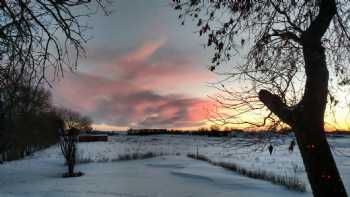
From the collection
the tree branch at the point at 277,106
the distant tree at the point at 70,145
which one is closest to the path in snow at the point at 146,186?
the distant tree at the point at 70,145

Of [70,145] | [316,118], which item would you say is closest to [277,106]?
[316,118]

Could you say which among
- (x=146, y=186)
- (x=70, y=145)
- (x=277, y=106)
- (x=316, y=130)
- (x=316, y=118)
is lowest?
(x=146, y=186)

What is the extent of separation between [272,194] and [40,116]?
44.9m

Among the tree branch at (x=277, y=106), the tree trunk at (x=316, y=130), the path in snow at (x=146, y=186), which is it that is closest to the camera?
the tree trunk at (x=316, y=130)

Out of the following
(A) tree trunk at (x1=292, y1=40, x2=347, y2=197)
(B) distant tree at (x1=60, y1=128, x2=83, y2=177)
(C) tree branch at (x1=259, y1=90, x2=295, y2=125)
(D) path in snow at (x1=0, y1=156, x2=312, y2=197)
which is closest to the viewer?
(A) tree trunk at (x1=292, y1=40, x2=347, y2=197)

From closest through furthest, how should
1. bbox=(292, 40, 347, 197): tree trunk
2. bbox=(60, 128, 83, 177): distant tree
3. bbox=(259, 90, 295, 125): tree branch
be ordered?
bbox=(292, 40, 347, 197): tree trunk
bbox=(259, 90, 295, 125): tree branch
bbox=(60, 128, 83, 177): distant tree

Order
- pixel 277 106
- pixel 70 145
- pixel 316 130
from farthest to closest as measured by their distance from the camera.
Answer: pixel 70 145 < pixel 277 106 < pixel 316 130

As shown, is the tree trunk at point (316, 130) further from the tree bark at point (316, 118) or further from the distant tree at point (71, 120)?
the distant tree at point (71, 120)

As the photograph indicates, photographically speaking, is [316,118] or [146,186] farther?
[146,186]

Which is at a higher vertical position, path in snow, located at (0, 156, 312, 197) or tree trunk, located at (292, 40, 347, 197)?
tree trunk, located at (292, 40, 347, 197)

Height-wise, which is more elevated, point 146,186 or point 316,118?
point 316,118

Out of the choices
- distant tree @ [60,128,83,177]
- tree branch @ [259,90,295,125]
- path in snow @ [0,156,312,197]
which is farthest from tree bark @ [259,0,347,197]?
distant tree @ [60,128,83,177]

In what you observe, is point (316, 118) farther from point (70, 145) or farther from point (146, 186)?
point (70, 145)

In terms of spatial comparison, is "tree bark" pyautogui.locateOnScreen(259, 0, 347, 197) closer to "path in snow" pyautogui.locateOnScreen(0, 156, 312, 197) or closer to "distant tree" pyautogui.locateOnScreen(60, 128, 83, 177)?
"path in snow" pyautogui.locateOnScreen(0, 156, 312, 197)
